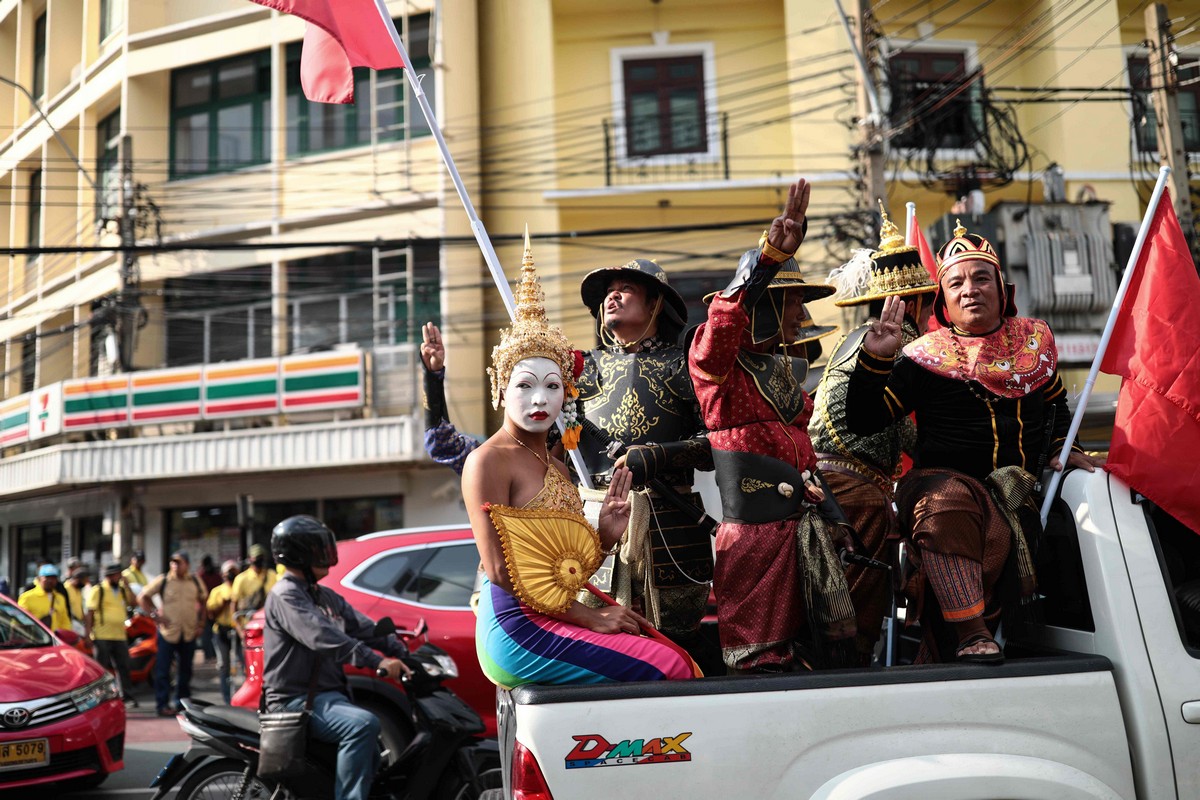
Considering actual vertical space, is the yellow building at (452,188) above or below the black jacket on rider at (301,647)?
above

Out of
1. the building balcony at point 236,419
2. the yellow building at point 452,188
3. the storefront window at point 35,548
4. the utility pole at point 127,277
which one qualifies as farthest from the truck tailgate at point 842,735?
the storefront window at point 35,548

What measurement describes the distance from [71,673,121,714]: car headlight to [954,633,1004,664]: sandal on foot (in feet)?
20.7

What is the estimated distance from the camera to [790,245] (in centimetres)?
358

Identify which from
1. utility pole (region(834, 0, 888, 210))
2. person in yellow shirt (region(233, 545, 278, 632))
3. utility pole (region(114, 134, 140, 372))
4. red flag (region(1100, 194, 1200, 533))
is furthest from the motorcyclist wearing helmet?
utility pole (region(114, 134, 140, 372))

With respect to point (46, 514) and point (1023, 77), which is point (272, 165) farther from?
point (1023, 77)

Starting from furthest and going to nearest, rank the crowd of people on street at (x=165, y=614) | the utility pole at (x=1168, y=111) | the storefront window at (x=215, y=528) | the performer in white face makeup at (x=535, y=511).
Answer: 1. the storefront window at (x=215, y=528)
2. the crowd of people on street at (x=165, y=614)
3. the utility pole at (x=1168, y=111)
4. the performer in white face makeup at (x=535, y=511)

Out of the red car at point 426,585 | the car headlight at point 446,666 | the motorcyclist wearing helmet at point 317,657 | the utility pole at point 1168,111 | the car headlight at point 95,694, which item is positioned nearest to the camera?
the motorcyclist wearing helmet at point 317,657

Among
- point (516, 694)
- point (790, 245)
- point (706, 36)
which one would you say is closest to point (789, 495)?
point (790, 245)

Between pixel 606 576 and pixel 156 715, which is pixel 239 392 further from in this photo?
pixel 606 576

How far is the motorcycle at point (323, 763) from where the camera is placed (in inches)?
203

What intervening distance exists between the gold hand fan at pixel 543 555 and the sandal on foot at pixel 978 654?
114 centimetres

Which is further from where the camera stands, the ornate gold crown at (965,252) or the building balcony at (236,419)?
the building balcony at (236,419)

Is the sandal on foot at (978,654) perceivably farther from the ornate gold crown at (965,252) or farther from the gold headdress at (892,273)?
the gold headdress at (892,273)

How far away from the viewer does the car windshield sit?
825 cm
